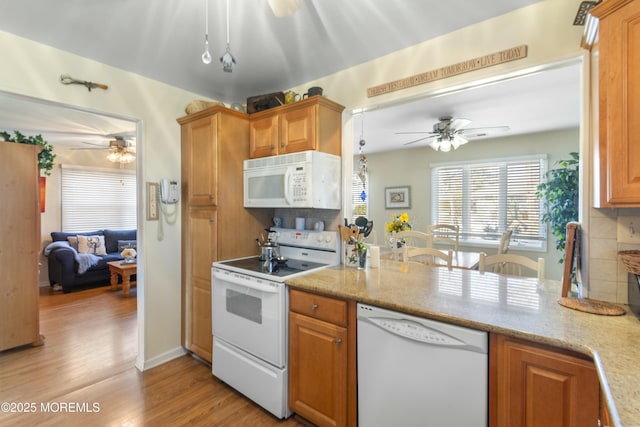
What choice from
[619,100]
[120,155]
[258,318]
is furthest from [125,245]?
[619,100]

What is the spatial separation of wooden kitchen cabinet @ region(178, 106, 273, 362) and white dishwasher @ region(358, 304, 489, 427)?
54.2 inches

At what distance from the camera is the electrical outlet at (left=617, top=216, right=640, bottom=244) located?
1373 mm

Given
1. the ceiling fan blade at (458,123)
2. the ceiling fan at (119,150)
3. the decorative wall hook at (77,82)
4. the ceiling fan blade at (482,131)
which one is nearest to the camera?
the decorative wall hook at (77,82)

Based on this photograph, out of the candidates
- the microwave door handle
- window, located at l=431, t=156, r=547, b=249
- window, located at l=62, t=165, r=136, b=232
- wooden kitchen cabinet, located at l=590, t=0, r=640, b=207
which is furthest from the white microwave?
window, located at l=62, t=165, r=136, b=232

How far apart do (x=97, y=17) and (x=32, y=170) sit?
1.98m

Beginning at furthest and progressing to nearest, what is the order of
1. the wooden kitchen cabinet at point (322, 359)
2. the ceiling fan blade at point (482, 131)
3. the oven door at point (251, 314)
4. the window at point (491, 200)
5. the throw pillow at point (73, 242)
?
the throw pillow at point (73, 242), the window at point (491, 200), the ceiling fan blade at point (482, 131), the oven door at point (251, 314), the wooden kitchen cabinet at point (322, 359)

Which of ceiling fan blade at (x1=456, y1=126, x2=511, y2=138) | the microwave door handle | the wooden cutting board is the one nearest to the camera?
the wooden cutting board

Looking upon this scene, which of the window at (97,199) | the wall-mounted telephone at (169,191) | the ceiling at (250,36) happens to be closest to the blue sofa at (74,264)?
the window at (97,199)

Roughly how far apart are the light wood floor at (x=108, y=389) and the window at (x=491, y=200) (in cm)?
402

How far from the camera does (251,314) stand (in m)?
2.00

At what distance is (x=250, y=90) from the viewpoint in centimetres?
275

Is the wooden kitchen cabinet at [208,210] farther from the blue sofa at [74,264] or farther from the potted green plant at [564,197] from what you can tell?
the potted green plant at [564,197]

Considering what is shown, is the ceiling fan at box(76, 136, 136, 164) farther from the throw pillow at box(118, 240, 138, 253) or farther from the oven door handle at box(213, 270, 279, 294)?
the oven door handle at box(213, 270, 279, 294)

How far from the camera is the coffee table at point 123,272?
4465 millimetres
